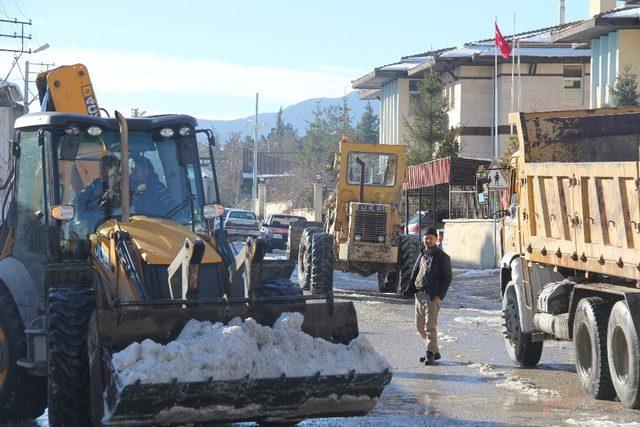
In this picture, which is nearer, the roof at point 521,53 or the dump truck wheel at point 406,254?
the dump truck wheel at point 406,254

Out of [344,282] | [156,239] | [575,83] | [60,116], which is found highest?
[575,83]

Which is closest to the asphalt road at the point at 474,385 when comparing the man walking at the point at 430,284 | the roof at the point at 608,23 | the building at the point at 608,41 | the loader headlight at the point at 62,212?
the man walking at the point at 430,284

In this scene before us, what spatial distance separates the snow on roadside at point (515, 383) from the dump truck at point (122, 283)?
11.0 ft

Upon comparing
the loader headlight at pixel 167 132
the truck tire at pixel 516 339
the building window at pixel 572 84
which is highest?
the building window at pixel 572 84

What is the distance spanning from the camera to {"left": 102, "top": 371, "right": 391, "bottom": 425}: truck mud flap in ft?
27.6

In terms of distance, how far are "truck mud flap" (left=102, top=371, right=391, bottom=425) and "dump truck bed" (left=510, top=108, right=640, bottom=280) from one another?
10.5ft

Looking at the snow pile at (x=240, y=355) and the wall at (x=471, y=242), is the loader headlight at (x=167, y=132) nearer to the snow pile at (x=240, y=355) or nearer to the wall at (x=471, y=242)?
the snow pile at (x=240, y=355)

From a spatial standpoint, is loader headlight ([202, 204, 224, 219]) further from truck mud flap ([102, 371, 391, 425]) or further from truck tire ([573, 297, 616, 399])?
truck tire ([573, 297, 616, 399])

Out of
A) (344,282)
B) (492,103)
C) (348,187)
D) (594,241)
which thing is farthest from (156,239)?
(492,103)

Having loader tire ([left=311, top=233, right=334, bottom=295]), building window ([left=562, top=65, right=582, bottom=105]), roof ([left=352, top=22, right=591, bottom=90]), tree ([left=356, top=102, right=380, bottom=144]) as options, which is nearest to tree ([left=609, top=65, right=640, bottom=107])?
roof ([left=352, top=22, right=591, bottom=90])

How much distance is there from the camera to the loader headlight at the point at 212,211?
1081cm

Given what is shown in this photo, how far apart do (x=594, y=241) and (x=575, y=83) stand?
3954cm

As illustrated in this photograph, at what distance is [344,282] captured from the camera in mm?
31141

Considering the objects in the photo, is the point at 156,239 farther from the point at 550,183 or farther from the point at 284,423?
the point at 550,183
